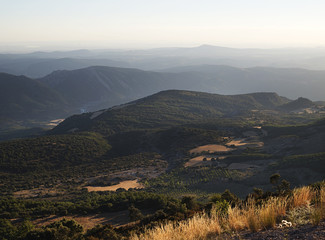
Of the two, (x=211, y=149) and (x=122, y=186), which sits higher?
(x=211, y=149)

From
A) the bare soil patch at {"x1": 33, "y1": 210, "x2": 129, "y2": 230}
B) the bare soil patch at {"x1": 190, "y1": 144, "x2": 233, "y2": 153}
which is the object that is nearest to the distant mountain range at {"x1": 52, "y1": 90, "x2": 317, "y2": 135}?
the bare soil patch at {"x1": 190, "y1": 144, "x2": 233, "y2": 153}

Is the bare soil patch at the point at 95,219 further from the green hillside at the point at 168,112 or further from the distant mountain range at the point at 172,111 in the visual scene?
the green hillside at the point at 168,112

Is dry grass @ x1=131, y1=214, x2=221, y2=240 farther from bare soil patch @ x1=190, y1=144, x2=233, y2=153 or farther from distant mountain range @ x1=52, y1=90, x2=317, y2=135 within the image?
distant mountain range @ x1=52, y1=90, x2=317, y2=135

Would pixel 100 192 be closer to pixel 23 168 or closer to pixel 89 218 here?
pixel 89 218

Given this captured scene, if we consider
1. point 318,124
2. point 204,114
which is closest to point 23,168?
point 318,124

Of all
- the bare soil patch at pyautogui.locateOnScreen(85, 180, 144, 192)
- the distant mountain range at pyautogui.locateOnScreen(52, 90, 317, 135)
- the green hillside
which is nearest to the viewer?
the bare soil patch at pyautogui.locateOnScreen(85, 180, 144, 192)

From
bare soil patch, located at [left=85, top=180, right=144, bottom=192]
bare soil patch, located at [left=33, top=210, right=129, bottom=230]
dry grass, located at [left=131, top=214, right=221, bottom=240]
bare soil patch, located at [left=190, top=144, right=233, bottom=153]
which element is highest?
dry grass, located at [left=131, top=214, right=221, bottom=240]

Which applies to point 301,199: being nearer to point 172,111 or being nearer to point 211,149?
point 211,149

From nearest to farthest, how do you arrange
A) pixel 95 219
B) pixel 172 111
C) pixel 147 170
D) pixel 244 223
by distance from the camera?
pixel 244 223, pixel 95 219, pixel 147 170, pixel 172 111

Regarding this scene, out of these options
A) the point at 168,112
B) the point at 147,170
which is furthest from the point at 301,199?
the point at 168,112

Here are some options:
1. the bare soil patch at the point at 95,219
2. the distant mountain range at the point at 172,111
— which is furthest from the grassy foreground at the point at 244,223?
the distant mountain range at the point at 172,111

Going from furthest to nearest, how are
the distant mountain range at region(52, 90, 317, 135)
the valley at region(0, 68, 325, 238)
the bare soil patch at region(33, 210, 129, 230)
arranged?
the distant mountain range at region(52, 90, 317, 135) → the valley at region(0, 68, 325, 238) → the bare soil patch at region(33, 210, 129, 230)
